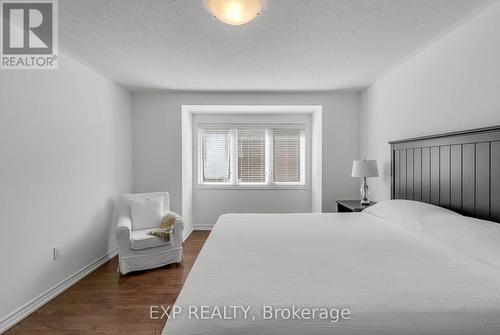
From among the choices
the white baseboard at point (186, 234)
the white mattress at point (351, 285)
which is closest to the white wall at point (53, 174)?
the white baseboard at point (186, 234)

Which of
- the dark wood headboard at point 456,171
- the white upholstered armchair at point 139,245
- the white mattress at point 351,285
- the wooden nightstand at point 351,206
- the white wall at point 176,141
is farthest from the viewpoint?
the white wall at point 176,141

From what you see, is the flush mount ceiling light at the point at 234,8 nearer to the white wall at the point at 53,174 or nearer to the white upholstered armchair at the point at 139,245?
the white wall at the point at 53,174

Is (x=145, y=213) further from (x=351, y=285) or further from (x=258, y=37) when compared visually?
(x=351, y=285)

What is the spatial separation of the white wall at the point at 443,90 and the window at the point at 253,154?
1.55m

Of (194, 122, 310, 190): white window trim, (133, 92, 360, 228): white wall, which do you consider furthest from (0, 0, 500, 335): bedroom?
(194, 122, 310, 190): white window trim

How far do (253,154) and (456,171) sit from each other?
3.19 m

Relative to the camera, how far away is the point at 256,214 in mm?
2697

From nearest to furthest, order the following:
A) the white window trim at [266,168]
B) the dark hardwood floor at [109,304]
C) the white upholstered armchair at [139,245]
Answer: the dark hardwood floor at [109,304], the white upholstered armchair at [139,245], the white window trim at [266,168]

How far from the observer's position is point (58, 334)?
6.30 feet

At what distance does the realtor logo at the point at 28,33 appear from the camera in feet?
6.16

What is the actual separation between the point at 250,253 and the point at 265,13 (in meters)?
1.75

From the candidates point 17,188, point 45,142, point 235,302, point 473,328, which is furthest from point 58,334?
point 473,328

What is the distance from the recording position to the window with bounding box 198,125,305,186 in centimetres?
478

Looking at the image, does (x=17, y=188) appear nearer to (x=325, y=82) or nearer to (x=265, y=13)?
(x=265, y=13)
